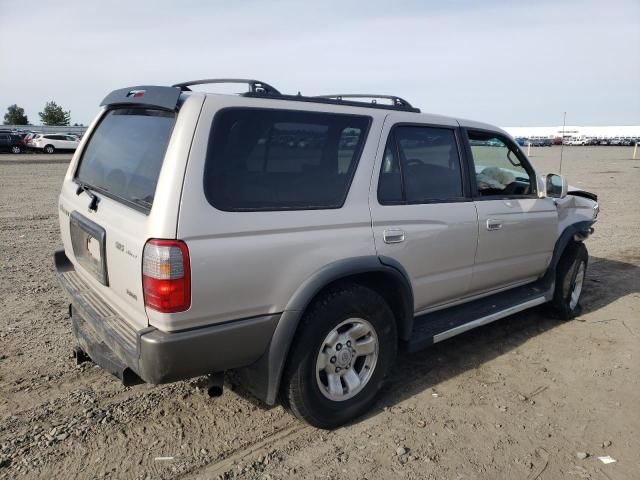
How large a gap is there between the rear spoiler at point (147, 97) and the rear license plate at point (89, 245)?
2.41 ft

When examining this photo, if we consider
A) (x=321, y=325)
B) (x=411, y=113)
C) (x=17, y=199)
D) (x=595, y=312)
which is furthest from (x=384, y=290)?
(x=17, y=199)

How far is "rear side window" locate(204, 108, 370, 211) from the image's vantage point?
8.26 feet

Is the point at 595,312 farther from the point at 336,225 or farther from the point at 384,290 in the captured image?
the point at 336,225

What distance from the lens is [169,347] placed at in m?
2.38

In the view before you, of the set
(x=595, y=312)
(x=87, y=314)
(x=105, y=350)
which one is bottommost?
(x=595, y=312)

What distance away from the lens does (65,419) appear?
3.04 meters

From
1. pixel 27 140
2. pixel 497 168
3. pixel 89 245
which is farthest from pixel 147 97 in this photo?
pixel 27 140

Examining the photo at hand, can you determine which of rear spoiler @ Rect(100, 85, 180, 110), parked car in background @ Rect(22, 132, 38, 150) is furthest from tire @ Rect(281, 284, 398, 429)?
parked car in background @ Rect(22, 132, 38, 150)

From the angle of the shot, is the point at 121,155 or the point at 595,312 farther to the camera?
the point at 595,312

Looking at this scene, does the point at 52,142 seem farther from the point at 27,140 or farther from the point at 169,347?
the point at 169,347

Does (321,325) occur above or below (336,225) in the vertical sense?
below

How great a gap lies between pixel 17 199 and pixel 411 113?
38.2 ft

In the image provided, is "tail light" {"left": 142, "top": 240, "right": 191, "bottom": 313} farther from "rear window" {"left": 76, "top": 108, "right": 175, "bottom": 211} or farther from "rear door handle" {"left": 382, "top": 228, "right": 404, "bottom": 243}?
"rear door handle" {"left": 382, "top": 228, "right": 404, "bottom": 243}

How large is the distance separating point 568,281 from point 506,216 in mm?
1438
